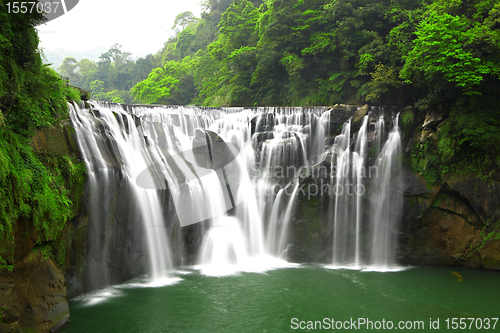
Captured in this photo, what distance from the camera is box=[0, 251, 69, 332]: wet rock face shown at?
7.00 meters

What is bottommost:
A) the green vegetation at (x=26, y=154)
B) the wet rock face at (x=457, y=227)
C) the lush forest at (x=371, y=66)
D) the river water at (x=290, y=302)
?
the river water at (x=290, y=302)

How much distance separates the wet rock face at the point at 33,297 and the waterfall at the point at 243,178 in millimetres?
2608

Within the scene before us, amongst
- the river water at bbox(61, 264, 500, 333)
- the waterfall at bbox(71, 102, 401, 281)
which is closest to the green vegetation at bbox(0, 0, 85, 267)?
the waterfall at bbox(71, 102, 401, 281)

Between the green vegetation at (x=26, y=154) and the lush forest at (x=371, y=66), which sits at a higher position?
the lush forest at (x=371, y=66)

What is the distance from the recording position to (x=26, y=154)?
834 cm

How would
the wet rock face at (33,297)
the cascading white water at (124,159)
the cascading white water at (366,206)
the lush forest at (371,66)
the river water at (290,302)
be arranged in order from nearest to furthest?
the wet rock face at (33,297)
the river water at (290,302)
the cascading white water at (124,159)
the lush forest at (371,66)
the cascading white water at (366,206)

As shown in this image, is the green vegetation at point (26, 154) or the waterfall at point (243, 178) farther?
the waterfall at point (243, 178)

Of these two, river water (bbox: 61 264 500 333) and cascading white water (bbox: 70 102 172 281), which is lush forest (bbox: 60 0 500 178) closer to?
river water (bbox: 61 264 500 333)

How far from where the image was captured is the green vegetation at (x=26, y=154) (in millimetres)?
7266

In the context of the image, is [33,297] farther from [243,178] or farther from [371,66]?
[371,66]

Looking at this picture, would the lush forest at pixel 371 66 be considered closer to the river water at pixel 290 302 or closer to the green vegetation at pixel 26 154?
the river water at pixel 290 302

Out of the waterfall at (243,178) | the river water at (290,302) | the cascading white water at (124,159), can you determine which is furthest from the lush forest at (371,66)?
the cascading white water at (124,159)

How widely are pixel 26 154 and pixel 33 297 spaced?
334 centimetres

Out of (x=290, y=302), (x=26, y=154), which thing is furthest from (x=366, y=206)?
(x=26, y=154)
